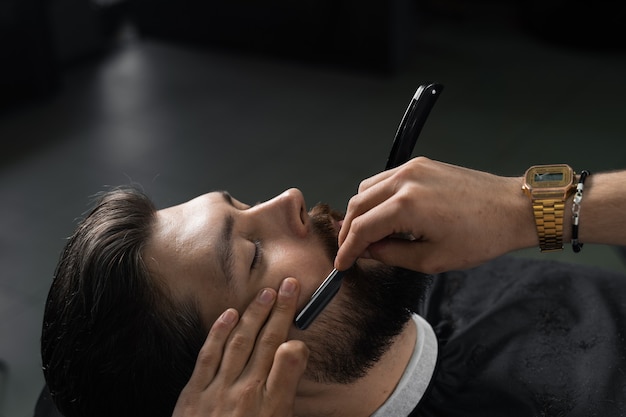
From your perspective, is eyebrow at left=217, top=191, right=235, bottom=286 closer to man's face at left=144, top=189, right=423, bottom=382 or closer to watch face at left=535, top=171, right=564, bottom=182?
man's face at left=144, top=189, right=423, bottom=382

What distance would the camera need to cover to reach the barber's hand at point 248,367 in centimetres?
142

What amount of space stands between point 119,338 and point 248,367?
0.26 metres

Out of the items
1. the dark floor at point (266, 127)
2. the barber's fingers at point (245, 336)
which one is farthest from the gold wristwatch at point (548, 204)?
the dark floor at point (266, 127)

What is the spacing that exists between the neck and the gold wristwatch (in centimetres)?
44

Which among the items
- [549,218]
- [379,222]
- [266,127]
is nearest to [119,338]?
[379,222]

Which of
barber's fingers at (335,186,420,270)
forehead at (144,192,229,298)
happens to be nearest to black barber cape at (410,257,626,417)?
barber's fingers at (335,186,420,270)

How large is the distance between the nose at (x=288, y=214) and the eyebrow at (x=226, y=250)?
90 millimetres

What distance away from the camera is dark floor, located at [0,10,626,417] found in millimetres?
3529

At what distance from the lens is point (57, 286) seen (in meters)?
1.58

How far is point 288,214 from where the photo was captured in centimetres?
164

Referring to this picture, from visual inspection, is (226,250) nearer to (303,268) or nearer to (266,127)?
(303,268)

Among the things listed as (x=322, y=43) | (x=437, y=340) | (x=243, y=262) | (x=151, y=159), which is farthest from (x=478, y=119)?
(x=243, y=262)

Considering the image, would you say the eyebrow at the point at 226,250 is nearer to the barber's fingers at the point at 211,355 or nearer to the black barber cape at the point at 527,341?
the barber's fingers at the point at 211,355

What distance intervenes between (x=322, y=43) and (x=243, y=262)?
354 cm
